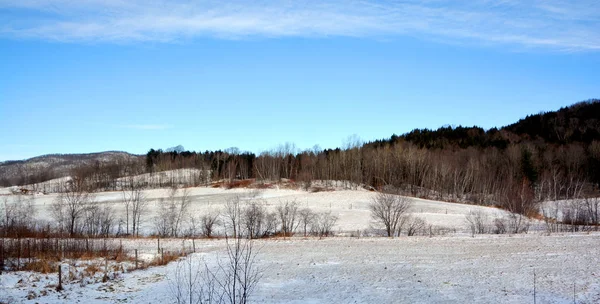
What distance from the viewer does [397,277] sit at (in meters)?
25.4

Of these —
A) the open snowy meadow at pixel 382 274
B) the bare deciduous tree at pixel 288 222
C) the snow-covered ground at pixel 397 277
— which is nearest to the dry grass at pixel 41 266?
the open snowy meadow at pixel 382 274

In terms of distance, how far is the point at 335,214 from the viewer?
205ft

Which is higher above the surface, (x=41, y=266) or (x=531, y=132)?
(x=531, y=132)

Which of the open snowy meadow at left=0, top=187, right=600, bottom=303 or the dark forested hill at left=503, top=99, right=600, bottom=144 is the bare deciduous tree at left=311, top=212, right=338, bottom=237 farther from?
the dark forested hill at left=503, top=99, right=600, bottom=144

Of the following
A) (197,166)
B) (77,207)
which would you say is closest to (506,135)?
(197,166)

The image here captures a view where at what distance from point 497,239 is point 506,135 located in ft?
353

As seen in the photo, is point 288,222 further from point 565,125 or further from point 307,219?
point 565,125

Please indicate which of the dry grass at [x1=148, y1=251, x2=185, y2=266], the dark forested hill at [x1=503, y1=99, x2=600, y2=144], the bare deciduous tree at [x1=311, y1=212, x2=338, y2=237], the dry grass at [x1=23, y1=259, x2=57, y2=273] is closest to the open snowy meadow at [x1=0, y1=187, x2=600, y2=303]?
the dry grass at [x1=148, y1=251, x2=185, y2=266]

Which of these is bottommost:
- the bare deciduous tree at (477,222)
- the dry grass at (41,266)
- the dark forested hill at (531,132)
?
the bare deciduous tree at (477,222)

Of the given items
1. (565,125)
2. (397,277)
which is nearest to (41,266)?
(397,277)

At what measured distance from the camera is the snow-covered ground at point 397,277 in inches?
817

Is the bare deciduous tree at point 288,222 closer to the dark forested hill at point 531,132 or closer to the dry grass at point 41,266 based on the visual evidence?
the dry grass at point 41,266

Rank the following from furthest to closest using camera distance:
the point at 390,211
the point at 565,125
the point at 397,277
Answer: the point at 565,125 < the point at 390,211 < the point at 397,277

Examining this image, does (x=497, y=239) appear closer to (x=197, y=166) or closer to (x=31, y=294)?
(x=31, y=294)
